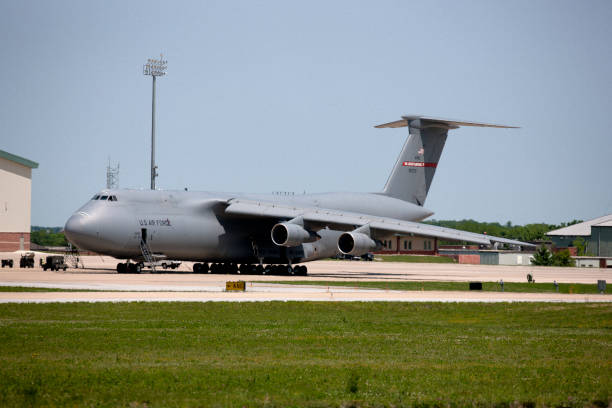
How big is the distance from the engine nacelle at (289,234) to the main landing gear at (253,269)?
2.66 meters

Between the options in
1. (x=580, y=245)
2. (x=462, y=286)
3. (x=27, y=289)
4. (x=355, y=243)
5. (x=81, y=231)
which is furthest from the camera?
(x=580, y=245)

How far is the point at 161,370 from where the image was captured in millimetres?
13133

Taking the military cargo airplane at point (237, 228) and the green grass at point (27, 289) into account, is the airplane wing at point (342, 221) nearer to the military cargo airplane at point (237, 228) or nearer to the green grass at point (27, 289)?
the military cargo airplane at point (237, 228)

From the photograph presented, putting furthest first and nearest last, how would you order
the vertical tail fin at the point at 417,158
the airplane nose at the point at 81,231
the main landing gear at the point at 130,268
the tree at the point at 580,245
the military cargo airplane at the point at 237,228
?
1. the tree at the point at 580,245
2. the vertical tail fin at the point at 417,158
3. the main landing gear at the point at 130,268
4. the military cargo airplane at the point at 237,228
5. the airplane nose at the point at 81,231

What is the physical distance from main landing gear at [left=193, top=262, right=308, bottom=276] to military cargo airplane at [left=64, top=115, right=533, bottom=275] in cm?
5

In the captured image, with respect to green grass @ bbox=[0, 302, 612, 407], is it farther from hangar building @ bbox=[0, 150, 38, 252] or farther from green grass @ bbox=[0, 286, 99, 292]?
hangar building @ bbox=[0, 150, 38, 252]

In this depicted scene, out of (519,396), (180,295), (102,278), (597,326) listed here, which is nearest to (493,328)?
(597,326)

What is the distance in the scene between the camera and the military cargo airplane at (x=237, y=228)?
4159cm

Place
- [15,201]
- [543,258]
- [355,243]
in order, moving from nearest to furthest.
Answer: [355,243]
[543,258]
[15,201]

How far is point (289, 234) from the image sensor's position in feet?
141

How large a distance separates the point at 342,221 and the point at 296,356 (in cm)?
2892

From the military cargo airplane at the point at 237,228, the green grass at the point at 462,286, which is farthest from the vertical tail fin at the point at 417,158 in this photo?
the green grass at the point at 462,286

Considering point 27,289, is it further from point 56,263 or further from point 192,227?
point 56,263

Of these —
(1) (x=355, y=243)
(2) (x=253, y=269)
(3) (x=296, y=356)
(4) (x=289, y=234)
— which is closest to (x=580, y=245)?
(2) (x=253, y=269)
